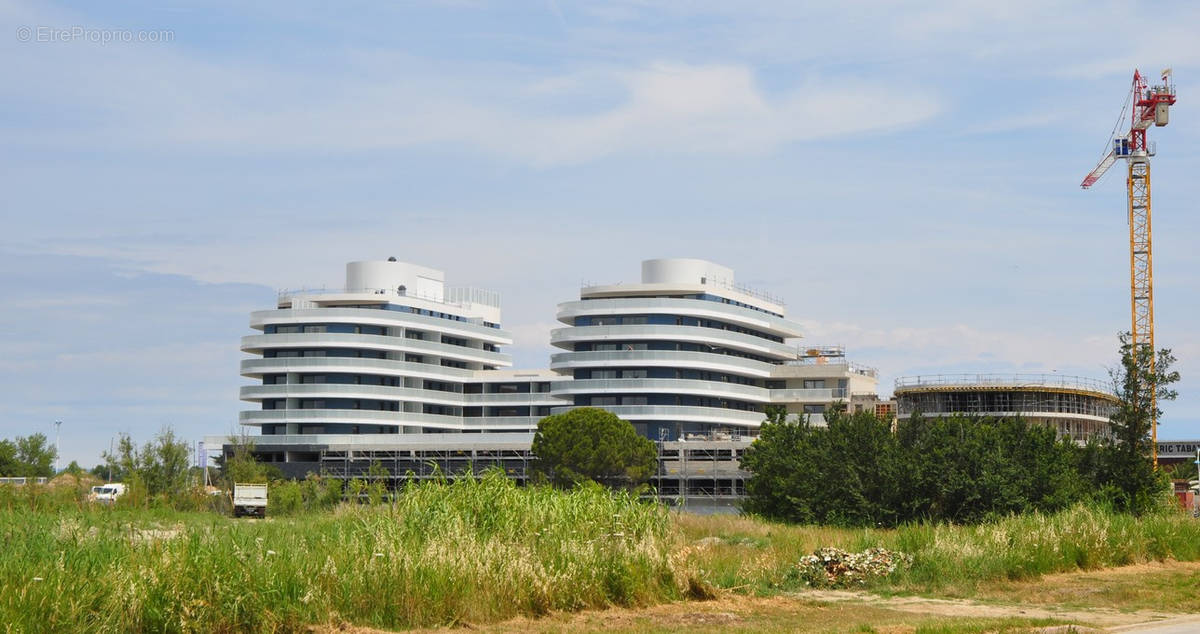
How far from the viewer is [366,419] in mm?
123625

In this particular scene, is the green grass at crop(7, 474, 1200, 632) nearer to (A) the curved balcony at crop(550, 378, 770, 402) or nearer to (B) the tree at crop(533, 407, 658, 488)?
(B) the tree at crop(533, 407, 658, 488)

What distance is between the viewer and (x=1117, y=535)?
31.9m

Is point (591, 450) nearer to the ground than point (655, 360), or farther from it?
nearer to the ground

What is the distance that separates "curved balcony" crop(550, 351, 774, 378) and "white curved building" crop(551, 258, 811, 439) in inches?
3.6

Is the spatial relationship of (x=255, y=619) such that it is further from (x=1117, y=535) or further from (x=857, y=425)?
(x=857, y=425)

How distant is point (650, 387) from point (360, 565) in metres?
96.9

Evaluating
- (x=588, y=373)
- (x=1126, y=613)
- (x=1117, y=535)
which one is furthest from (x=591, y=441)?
(x=1126, y=613)

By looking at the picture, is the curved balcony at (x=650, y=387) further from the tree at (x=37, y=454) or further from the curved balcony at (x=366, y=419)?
the tree at (x=37, y=454)

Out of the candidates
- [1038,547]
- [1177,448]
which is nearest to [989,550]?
[1038,547]

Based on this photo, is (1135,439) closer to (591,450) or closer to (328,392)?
(591,450)

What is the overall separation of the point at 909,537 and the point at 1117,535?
5.91 m

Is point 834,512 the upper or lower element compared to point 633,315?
lower

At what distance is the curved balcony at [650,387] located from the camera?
118 m

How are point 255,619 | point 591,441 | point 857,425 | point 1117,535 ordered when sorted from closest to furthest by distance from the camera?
point 255,619, point 1117,535, point 857,425, point 591,441
